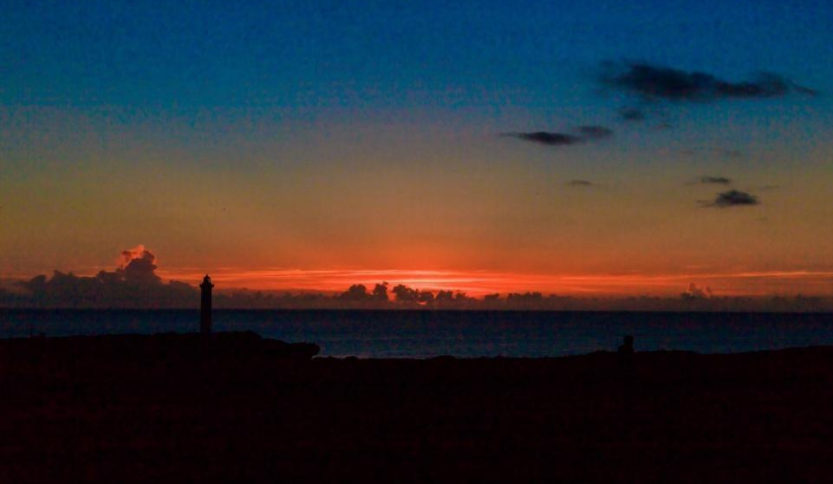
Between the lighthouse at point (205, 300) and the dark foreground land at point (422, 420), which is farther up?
the lighthouse at point (205, 300)

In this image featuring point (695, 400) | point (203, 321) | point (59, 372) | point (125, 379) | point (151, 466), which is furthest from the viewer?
point (203, 321)

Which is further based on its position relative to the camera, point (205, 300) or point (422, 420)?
point (205, 300)

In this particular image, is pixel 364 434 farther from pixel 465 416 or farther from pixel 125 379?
pixel 125 379

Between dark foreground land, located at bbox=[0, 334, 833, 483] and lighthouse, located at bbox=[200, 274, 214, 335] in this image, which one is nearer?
dark foreground land, located at bbox=[0, 334, 833, 483]

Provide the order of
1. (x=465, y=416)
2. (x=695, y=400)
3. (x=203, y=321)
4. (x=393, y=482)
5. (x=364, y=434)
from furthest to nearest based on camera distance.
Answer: (x=203, y=321), (x=695, y=400), (x=465, y=416), (x=364, y=434), (x=393, y=482)

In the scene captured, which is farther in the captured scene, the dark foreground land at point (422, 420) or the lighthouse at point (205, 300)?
the lighthouse at point (205, 300)

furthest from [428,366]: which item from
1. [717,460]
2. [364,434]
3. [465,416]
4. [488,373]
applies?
[717,460]

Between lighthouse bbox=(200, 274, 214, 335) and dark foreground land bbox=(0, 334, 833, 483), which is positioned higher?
lighthouse bbox=(200, 274, 214, 335)

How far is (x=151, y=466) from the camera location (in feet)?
35.0

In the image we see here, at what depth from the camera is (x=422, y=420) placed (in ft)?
45.2

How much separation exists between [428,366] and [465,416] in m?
6.32

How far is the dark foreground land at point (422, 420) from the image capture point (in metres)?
10.6

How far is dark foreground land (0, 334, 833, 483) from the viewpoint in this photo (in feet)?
34.7

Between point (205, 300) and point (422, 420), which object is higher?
point (205, 300)
